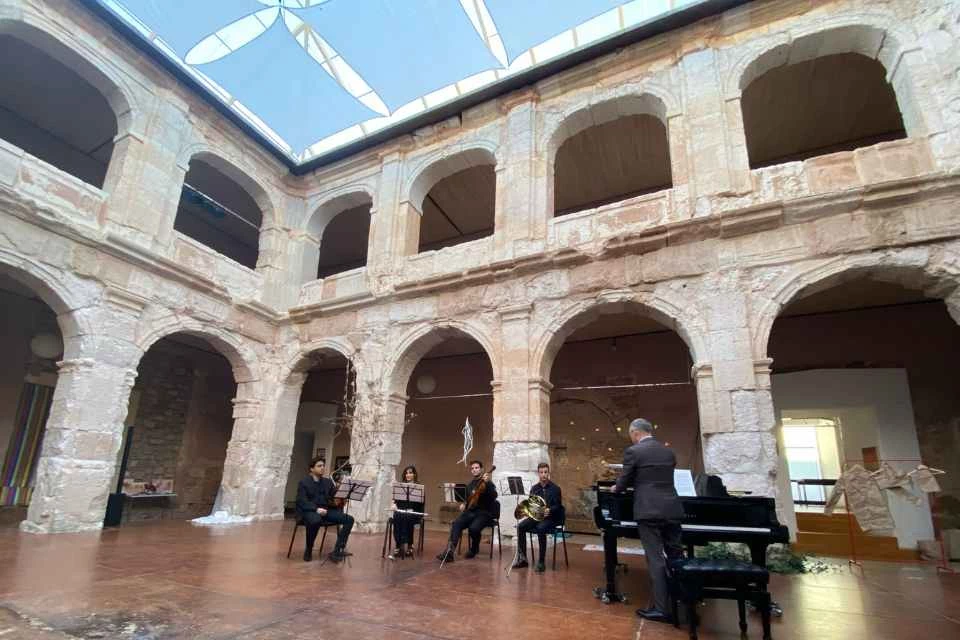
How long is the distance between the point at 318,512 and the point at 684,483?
3.67 m

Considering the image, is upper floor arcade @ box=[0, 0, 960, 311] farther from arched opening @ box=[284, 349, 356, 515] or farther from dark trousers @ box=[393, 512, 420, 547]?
arched opening @ box=[284, 349, 356, 515]

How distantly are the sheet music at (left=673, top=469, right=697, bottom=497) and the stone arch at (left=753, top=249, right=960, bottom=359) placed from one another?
7.90 ft

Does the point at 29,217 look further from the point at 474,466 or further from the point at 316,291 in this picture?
the point at 474,466

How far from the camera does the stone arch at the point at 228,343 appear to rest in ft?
27.7

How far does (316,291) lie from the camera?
1014cm

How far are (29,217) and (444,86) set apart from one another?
629cm

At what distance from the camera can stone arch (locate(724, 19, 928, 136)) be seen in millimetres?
6438

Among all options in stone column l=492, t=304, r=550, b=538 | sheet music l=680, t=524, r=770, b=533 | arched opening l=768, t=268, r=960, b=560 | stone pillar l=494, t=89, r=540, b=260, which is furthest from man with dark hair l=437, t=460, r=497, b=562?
arched opening l=768, t=268, r=960, b=560

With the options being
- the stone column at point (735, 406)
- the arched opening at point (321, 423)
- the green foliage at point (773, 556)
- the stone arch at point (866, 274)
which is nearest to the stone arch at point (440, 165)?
the arched opening at point (321, 423)

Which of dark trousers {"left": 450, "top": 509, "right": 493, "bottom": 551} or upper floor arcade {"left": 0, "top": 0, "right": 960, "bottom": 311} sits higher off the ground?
upper floor arcade {"left": 0, "top": 0, "right": 960, "bottom": 311}

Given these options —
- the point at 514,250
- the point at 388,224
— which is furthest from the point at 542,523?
the point at 388,224

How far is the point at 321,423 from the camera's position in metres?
13.3

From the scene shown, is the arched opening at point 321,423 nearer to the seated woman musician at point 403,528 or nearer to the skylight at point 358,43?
the skylight at point 358,43

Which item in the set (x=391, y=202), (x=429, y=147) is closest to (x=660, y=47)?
(x=429, y=147)
